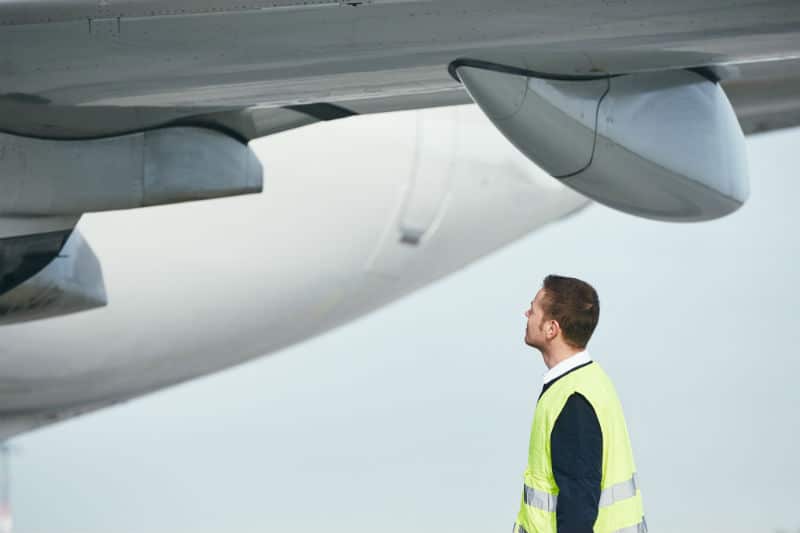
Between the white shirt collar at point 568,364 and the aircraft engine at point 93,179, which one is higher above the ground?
the aircraft engine at point 93,179

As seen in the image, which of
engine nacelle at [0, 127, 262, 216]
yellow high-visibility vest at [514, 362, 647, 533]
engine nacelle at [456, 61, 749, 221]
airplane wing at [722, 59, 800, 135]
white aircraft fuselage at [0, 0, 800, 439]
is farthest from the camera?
airplane wing at [722, 59, 800, 135]

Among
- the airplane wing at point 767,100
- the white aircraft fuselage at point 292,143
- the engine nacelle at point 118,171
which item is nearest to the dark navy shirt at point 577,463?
the white aircraft fuselage at point 292,143

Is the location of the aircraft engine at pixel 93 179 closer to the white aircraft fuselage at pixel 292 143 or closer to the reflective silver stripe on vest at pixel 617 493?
the white aircraft fuselage at pixel 292 143

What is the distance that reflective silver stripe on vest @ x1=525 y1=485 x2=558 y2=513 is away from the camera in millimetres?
3074

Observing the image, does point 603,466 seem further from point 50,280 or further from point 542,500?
point 50,280

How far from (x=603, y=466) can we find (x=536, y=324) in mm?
351

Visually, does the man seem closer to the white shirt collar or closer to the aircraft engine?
the white shirt collar

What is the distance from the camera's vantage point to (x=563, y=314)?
Answer: 3137 millimetres

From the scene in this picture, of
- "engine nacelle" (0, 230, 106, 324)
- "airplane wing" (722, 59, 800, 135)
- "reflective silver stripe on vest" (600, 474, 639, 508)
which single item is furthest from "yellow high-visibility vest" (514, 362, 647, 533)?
"airplane wing" (722, 59, 800, 135)

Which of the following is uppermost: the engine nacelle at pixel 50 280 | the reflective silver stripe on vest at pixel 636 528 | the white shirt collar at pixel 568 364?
the engine nacelle at pixel 50 280

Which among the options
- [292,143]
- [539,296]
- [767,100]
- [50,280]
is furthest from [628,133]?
[292,143]

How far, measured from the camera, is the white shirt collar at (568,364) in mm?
3127

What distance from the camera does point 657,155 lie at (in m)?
4.64

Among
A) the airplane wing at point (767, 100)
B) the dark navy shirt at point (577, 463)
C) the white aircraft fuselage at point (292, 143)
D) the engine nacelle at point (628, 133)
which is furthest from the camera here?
the airplane wing at point (767, 100)
